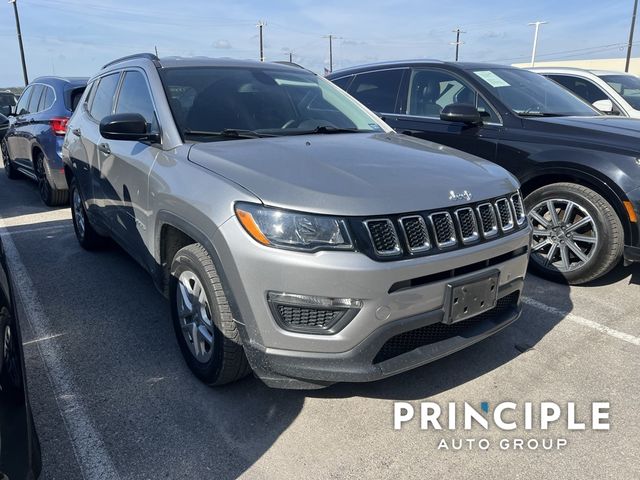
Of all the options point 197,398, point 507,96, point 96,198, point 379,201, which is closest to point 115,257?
point 96,198

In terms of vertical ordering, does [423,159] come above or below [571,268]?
above

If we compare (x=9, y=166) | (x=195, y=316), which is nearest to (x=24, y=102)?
(x=9, y=166)

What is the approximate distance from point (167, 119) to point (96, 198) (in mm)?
1563

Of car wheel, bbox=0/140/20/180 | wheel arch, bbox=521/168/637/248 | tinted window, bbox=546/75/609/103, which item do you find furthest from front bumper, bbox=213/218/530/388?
car wheel, bbox=0/140/20/180

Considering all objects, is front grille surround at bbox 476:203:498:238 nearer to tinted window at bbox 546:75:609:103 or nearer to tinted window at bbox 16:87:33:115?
tinted window at bbox 546:75:609:103

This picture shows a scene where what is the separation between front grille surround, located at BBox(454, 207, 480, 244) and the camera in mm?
2426

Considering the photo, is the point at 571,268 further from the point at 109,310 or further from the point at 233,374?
the point at 109,310

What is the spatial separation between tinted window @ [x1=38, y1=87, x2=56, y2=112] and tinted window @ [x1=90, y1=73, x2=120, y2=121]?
2739 mm

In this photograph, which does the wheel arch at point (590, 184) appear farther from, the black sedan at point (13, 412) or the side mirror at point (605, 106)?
the black sedan at point (13, 412)

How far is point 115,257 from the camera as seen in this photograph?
494cm

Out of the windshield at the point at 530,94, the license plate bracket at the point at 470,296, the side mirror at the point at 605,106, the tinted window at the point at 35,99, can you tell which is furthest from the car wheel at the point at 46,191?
the side mirror at the point at 605,106

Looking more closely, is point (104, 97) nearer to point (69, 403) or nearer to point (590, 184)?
point (69, 403)

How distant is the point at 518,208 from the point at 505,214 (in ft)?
0.73

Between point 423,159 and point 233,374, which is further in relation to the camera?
point 423,159
